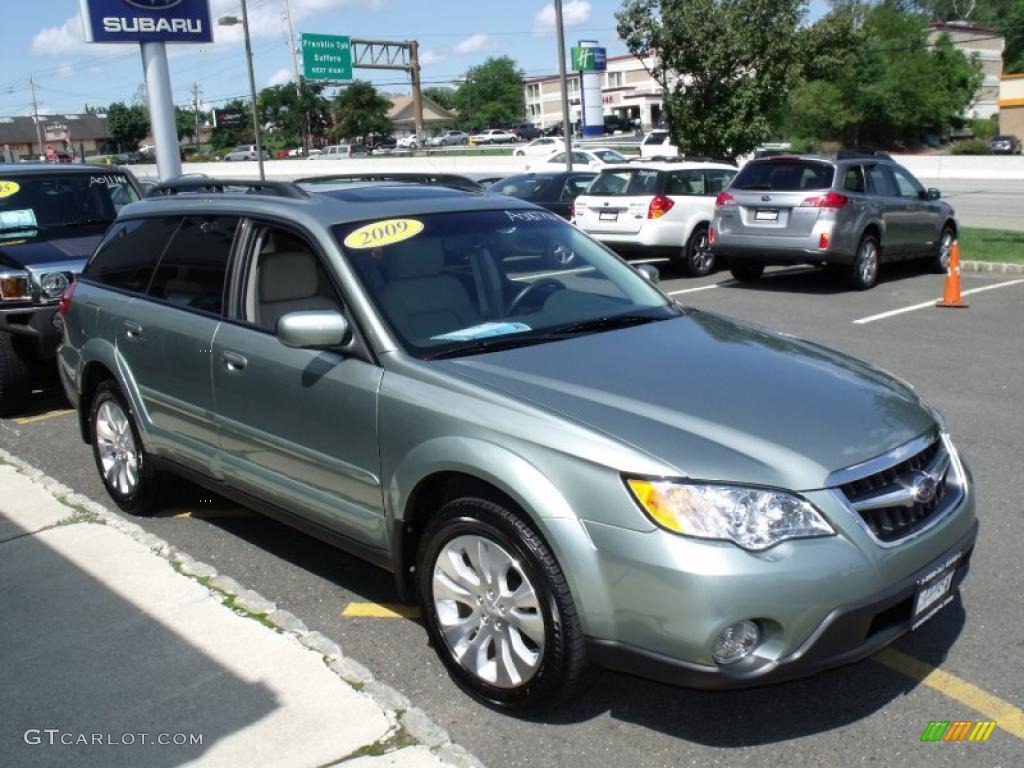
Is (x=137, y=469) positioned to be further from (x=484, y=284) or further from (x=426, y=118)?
(x=426, y=118)

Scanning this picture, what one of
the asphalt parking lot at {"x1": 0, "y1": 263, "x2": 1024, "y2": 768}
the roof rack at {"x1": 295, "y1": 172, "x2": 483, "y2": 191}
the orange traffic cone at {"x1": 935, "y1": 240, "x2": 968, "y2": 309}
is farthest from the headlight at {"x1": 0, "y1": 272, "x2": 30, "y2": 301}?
the orange traffic cone at {"x1": 935, "y1": 240, "x2": 968, "y2": 309}

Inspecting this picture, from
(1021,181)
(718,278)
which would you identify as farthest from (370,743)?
(1021,181)

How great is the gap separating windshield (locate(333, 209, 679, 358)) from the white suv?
405 inches

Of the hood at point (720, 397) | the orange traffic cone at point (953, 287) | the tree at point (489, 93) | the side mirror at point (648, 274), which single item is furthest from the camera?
the tree at point (489, 93)

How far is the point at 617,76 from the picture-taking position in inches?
5032

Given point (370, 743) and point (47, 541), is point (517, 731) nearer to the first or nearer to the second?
point (370, 743)

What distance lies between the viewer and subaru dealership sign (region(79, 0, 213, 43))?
20.0 metres

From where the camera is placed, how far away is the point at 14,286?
838 cm

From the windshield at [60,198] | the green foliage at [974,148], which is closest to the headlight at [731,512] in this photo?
the windshield at [60,198]

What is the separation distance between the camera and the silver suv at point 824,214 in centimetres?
1293

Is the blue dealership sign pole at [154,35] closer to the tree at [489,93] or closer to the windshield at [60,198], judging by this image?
the windshield at [60,198]

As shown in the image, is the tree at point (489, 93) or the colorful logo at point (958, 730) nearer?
the colorful logo at point (958, 730)

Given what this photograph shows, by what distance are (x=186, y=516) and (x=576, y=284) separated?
2.69 meters

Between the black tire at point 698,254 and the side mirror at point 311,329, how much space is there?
11.8m
